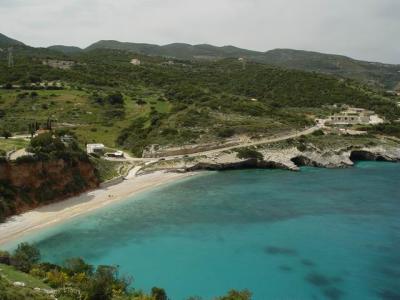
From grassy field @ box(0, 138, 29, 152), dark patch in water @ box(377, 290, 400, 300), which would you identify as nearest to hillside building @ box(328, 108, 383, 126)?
grassy field @ box(0, 138, 29, 152)

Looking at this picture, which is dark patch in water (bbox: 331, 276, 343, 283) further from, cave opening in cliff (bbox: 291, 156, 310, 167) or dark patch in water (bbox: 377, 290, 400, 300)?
cave opening in cliff (bbox: 291, 156, 310, 167)

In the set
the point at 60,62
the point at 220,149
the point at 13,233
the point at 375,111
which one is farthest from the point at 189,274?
the point at 60,62

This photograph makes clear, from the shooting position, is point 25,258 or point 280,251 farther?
point 280,251

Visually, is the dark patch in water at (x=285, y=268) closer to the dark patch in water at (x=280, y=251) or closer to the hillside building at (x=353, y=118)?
the dark patch in water at (x=280, y=251)

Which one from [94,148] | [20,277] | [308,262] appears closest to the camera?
[20,277]

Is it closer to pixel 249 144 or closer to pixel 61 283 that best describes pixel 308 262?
pixel 61 283

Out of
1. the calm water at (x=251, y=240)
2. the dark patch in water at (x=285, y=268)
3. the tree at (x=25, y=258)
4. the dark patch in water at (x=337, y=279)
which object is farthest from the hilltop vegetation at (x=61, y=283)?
the dark patch in water at (x=337, y=279)

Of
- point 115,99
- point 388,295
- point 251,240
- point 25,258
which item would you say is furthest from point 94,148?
point 388,295

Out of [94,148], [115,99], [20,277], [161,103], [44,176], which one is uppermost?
[115,99]
